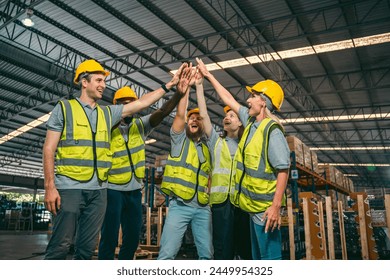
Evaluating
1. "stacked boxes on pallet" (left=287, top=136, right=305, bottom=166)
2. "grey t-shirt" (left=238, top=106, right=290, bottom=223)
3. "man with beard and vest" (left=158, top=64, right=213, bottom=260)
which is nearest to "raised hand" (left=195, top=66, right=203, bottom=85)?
"man with beard and vest" (left=158, top=64, right=213, bottom=260)

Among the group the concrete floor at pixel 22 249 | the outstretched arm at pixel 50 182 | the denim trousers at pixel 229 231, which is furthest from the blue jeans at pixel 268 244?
the concrete floor at pixel 22 249

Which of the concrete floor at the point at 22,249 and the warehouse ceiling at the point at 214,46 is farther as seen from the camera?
the warehouse ceiling at the point at 214,46

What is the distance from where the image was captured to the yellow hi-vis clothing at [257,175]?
2.47m

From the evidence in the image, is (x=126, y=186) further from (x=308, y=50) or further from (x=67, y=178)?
(x=308, y=50)

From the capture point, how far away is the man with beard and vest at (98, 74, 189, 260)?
124 inches

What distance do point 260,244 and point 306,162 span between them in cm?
864

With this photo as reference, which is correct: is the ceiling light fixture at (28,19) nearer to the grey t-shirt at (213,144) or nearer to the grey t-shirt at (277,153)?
the grey t-shirt at (213,144)

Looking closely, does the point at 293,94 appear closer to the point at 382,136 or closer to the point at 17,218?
the point at 382,136

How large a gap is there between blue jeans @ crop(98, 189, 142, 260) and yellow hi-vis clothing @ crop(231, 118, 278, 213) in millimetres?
1256

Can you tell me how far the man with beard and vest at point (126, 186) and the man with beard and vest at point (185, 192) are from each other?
1.44ft

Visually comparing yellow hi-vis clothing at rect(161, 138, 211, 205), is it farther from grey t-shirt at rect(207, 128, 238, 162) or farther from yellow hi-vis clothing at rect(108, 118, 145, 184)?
yellow hi-vis clothing at rect(108, 118, 145, 184)

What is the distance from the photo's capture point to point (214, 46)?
1123 cm

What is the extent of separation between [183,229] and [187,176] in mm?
474
